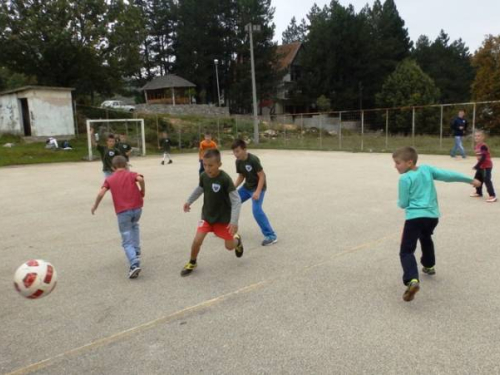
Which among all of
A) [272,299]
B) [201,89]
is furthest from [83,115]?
[272,299]

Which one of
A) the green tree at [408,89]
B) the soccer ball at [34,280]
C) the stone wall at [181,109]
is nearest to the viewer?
the soccer ball at [34,280]

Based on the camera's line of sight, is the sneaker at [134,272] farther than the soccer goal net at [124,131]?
No

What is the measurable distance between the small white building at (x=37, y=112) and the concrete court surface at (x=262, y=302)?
20.9 meters

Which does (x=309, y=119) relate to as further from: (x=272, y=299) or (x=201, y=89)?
(x=272, y=299)

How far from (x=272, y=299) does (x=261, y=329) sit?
24.7 inches

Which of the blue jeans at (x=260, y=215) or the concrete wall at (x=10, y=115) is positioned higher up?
the concrete wall at (x=10, y=115)

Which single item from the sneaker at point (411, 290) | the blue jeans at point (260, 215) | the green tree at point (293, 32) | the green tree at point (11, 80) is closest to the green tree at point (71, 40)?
the green tree at point (11, 80)

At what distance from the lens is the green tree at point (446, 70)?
6241cm

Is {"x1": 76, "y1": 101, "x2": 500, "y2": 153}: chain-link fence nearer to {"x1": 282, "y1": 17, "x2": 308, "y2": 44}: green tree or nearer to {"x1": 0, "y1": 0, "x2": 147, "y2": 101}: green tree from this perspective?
{"x1": 0, "y1": 0, "x2": 147, "y2": 101}: green tree

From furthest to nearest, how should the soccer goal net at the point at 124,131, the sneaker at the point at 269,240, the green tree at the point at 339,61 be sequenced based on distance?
the green tree at the point at 339,61 < the soccer goal net at the point at 124,131 < the sneaker at the point at 269,240

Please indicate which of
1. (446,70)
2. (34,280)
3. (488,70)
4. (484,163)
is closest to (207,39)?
(488,70)

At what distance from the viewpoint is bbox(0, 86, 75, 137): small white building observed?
2609 centimetres

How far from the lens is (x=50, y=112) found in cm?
2672

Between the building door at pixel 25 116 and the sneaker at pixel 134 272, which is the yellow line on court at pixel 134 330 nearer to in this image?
the sneaker at pixel 134 272
